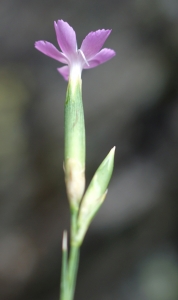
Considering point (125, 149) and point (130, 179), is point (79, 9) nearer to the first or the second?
point (125, 149)

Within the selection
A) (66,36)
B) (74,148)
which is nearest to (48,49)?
(66,36)

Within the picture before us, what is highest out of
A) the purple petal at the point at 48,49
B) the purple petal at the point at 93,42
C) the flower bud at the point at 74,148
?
the purple petal at the point at 93,42

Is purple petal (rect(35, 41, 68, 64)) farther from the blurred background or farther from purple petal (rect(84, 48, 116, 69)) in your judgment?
the blurred background

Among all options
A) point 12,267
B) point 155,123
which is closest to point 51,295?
point 12,267

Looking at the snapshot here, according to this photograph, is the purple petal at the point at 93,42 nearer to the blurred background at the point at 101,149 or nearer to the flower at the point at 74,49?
the flower at the point at 74,49

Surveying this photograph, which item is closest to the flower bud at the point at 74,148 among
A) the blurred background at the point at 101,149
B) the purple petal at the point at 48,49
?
the purple petal at the point at 48,49

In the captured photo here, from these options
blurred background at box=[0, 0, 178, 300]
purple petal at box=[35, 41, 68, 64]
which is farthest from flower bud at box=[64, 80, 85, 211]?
blurred background at box=[0, 0, 178, 300]
